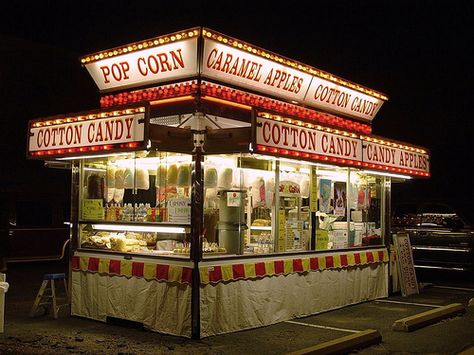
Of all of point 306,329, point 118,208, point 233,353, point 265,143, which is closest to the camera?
point 233,353

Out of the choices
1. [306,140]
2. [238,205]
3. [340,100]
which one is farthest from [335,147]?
[340,100]

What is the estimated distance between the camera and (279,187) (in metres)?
11.2

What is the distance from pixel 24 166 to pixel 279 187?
14182 mm

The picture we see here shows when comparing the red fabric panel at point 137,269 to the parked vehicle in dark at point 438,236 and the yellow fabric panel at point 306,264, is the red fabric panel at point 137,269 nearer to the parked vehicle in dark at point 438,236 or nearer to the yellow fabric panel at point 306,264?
the yellow fabric panel at point 306,264

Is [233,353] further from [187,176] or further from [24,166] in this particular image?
[24,166]

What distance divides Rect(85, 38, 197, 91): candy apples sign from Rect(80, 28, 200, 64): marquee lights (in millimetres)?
57

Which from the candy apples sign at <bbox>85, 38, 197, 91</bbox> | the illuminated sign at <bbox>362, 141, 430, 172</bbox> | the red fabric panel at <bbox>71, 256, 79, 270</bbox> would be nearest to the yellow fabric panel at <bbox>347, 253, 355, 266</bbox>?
the illuminated sign at <bbox>362, 141, 430, 172</bbox>

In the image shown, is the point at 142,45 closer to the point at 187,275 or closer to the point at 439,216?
the point at 187,275

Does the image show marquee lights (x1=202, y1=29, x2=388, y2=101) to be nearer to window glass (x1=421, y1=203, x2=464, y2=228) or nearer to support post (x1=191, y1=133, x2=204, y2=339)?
support post (x1=191, y1=133, x2=204, y2=339)

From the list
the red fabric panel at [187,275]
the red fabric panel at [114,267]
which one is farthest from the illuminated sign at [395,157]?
the red fabric panel at [114,267]

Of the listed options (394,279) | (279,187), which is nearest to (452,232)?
(394,279)

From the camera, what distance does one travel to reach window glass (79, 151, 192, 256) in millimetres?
9883

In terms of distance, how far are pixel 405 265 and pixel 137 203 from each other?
23.0 feet

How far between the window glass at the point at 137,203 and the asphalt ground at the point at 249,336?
150cm
